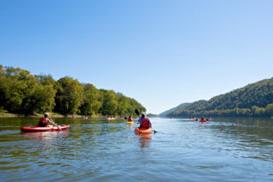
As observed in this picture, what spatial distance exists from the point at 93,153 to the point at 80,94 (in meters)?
103

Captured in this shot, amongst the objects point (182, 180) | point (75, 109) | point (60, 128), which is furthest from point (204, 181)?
point (75, 109)

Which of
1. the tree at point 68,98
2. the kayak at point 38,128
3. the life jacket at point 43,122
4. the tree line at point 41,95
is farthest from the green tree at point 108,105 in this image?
the life jacket at point 43,122

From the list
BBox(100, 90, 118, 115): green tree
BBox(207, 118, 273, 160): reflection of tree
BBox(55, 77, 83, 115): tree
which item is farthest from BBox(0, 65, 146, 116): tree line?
BBox(207, 118, 273, 160): reflection of tree

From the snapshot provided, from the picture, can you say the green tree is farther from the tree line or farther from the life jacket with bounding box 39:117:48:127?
the life jacket with bounding box 39:117:48:127

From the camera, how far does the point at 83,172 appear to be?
40.7 feet

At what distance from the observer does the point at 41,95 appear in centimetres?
9419

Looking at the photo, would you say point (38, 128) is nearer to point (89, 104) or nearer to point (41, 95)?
point (41, 95)

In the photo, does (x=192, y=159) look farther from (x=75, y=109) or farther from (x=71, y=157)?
(x=75, y=109)

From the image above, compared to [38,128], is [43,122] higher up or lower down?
higher up

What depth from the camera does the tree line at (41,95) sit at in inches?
3465

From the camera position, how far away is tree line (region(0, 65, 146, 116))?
8800 centimetres

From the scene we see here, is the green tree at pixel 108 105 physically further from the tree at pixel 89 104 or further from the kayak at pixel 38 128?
the kayak at pixel 38 128

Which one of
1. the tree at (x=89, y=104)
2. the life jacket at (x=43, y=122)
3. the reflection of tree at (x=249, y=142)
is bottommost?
the reflection of tree at (x=249, y=142)

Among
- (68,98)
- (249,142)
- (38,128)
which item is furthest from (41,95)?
(249,142)
